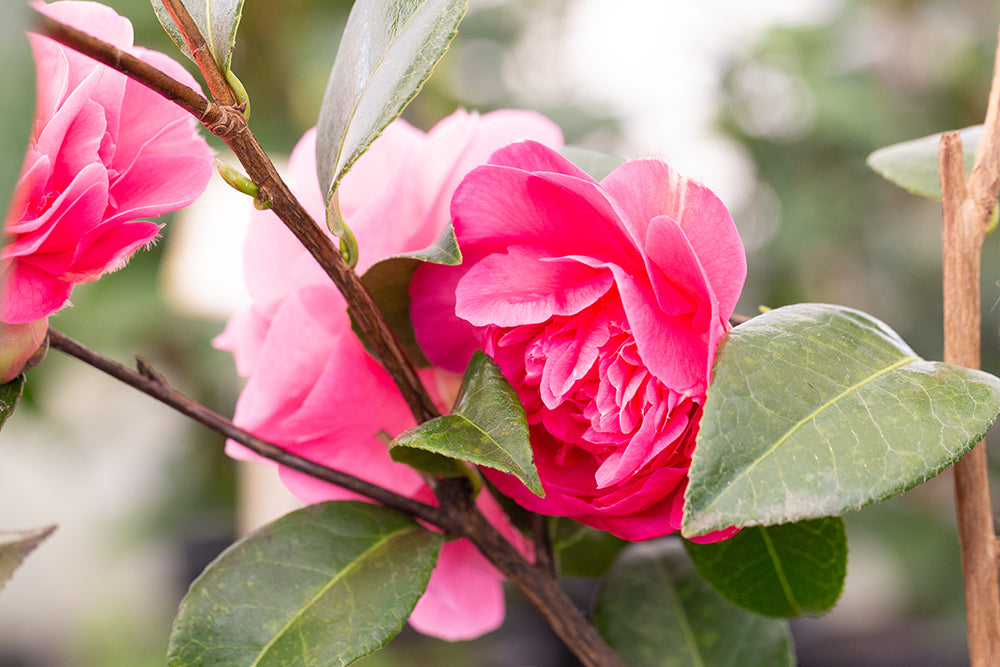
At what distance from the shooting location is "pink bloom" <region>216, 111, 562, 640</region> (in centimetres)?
32

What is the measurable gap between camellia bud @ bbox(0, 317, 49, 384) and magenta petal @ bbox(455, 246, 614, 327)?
135 mm

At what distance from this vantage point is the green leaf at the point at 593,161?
0.34 metres

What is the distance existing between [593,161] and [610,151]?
1035 mm

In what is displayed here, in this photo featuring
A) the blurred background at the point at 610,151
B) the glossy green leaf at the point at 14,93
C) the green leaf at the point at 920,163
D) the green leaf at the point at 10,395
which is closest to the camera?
the glossy green leaf at the point at 14,93

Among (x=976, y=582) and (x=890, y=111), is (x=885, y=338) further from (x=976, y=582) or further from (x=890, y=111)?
(x=890, y=111)

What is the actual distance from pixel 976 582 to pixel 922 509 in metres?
1.46

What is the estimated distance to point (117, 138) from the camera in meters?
0.27

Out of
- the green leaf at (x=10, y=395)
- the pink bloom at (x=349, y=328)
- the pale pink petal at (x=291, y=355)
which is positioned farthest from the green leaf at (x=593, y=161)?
the green leaf at (x=10, y=395)

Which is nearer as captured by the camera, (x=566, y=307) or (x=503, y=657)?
(x=566, y=307)

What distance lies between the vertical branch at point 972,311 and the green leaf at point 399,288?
0.62 ft

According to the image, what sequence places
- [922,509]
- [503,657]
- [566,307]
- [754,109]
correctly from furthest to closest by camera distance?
[754,109] → [922,509] → [503,657] → [566,307]

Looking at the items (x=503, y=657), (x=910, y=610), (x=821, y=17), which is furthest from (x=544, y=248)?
(x=821, y=17)

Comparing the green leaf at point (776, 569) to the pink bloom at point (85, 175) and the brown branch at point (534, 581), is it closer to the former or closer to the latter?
the brown branch at point (534, 581)

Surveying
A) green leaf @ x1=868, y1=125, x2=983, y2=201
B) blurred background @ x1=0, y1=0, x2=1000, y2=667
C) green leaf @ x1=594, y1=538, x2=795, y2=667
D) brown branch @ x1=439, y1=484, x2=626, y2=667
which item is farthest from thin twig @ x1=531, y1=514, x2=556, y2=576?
blurred background @ x1=0, y1=0, x2=1000, y2=667
